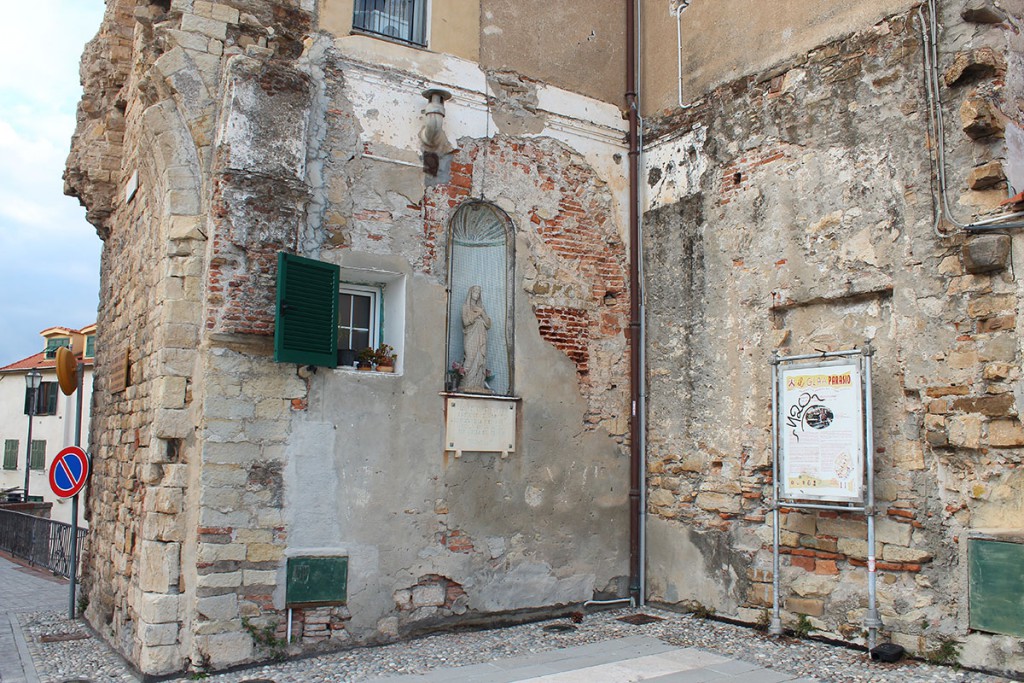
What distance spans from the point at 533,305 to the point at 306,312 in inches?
94.0

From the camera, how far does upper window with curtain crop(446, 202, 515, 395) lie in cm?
788

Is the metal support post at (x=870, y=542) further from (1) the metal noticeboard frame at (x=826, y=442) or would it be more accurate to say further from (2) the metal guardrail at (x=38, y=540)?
(2) the metal guardrail at (x=38, y=540)

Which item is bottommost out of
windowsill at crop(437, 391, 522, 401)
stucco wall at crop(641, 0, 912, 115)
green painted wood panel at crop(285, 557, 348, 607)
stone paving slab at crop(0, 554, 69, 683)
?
stone paving slab at crop(0, 554, 69, 683)

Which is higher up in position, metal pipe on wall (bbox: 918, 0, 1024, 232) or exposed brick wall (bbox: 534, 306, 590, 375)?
metal pipe on wall (bbox: 918, 0, 1024, 232)

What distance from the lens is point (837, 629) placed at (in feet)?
22.0

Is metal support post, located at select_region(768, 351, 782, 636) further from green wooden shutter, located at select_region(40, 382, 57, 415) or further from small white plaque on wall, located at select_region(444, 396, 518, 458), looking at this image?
green wooden shutter, located at select_region(40, 382, 57, 415)

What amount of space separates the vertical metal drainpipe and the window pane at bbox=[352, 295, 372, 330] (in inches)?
109

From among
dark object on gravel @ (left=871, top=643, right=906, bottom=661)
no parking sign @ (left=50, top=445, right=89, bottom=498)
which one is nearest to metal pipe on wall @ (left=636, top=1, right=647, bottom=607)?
dark object on gravel @ (left=871, top=643, right=906, bottom=661)

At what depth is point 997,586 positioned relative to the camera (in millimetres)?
5770

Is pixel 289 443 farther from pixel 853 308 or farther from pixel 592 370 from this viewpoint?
pixel 853 308

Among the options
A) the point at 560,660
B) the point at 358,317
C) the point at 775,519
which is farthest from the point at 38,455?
the point at 775,519

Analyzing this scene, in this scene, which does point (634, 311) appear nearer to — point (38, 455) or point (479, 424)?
point (479, 424)

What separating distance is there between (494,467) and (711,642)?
241 cm

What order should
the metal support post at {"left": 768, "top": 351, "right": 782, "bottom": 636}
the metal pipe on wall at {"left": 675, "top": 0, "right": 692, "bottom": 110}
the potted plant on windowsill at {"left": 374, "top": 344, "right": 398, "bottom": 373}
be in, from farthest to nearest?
1. the metal pipe on wall at {"left": 675, "top": 0, "right": 692, "bottom": 110}
2. the potted plant on windowsill at {"left": 374, "top": 344, "right": 398, "bottom": 373}
3. the metal support post at {"left": 768, "top": 351, "right": 782, "bottom": 636}
